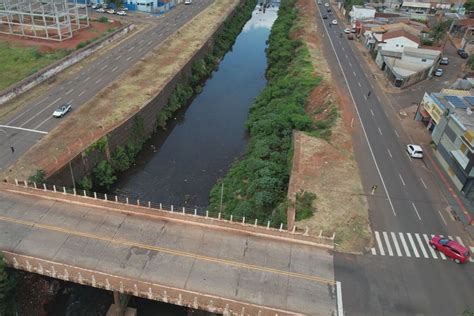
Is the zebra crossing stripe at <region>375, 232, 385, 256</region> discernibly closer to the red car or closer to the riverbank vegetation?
the red car

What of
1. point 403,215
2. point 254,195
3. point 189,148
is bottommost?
point 189,148

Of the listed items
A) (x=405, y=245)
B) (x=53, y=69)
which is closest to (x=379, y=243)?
(x=405, y=245)

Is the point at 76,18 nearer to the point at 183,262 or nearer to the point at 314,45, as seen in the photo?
the point at 314,45

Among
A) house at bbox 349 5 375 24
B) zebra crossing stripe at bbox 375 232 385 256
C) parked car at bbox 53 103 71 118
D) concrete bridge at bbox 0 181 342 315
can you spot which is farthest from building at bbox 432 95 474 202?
house at bbox 349 5 375 24

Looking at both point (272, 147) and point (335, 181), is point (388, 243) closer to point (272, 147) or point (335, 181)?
point (335, 181)

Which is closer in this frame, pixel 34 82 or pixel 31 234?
pixel 31 234

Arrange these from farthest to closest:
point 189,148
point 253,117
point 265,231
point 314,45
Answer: point 314,45 < point 253,117 < point 189,148 < point 265,231

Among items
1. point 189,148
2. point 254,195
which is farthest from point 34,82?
point 254,195
